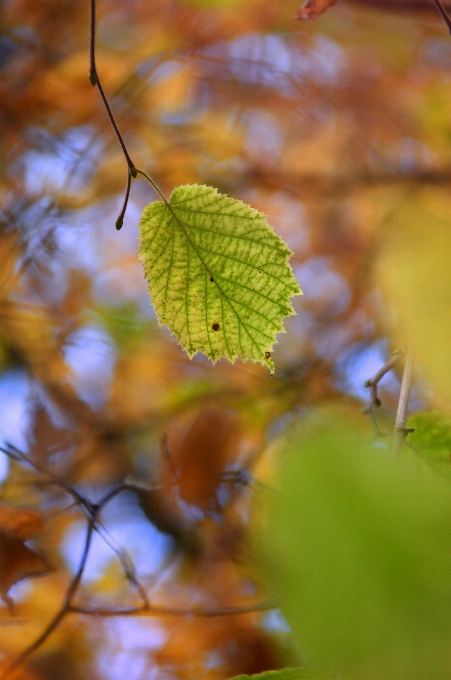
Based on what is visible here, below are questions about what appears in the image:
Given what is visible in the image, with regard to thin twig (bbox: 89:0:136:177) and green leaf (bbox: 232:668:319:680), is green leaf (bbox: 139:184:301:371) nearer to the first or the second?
thin twig (bbox: 89:0:136:177)

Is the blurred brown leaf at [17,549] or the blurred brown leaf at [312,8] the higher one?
the blurred brown leaf at [312,8]

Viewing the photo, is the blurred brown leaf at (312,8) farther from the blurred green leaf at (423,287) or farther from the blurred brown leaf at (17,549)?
the blurred brown leaf at (17,549)

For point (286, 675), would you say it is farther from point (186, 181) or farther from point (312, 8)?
point (186, 181)

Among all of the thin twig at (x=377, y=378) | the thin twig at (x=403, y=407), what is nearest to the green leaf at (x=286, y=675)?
the thin twig at (x=403, y=407)

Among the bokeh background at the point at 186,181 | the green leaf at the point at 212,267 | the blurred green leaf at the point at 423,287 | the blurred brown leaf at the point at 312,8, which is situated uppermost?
the bokeh background at the point at 186,181

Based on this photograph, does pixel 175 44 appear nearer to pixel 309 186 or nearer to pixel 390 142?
pixel 309 186

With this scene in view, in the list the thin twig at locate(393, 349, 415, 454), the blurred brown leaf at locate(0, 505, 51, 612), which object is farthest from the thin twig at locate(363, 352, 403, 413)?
the blurred brown leaf at locate(0, 505, 51, 612)

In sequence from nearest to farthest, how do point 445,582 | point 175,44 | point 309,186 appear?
point 445,582 < point 175,44 < point 309,186

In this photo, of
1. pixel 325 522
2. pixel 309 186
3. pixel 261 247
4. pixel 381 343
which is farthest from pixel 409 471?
pixel 309 186
